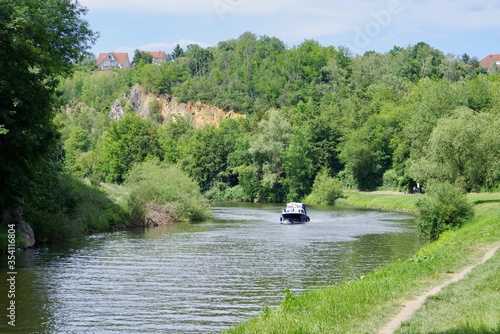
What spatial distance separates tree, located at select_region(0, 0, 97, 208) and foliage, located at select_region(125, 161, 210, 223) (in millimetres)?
21542

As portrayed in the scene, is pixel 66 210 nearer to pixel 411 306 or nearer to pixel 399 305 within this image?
pixel 399 305

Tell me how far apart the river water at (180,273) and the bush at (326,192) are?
5097 cm

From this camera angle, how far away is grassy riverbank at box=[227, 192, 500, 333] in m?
14.1

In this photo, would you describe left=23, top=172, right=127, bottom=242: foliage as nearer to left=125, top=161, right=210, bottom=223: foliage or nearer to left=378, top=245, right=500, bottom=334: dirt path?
left=125, top=161, right=210, bottom=223: foliage

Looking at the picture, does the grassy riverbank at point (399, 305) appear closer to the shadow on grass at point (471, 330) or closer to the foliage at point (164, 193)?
the shadow on grass at point (471, 330)

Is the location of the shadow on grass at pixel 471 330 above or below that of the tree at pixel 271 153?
below

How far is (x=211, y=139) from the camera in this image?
431ft

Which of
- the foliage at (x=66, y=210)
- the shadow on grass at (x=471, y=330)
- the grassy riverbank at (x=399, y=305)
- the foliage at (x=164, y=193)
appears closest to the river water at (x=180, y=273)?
the foliage at (x=66, y=210)

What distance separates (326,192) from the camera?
10525 cm

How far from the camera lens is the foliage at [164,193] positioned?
58.7 metres

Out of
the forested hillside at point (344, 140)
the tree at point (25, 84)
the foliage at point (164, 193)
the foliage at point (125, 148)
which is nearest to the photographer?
the tree at point (25, 84)

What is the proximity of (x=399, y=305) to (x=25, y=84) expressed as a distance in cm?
2343

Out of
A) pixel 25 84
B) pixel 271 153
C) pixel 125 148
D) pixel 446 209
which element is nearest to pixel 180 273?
pixel 25 84

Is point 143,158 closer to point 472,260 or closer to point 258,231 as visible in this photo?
point 258,231
